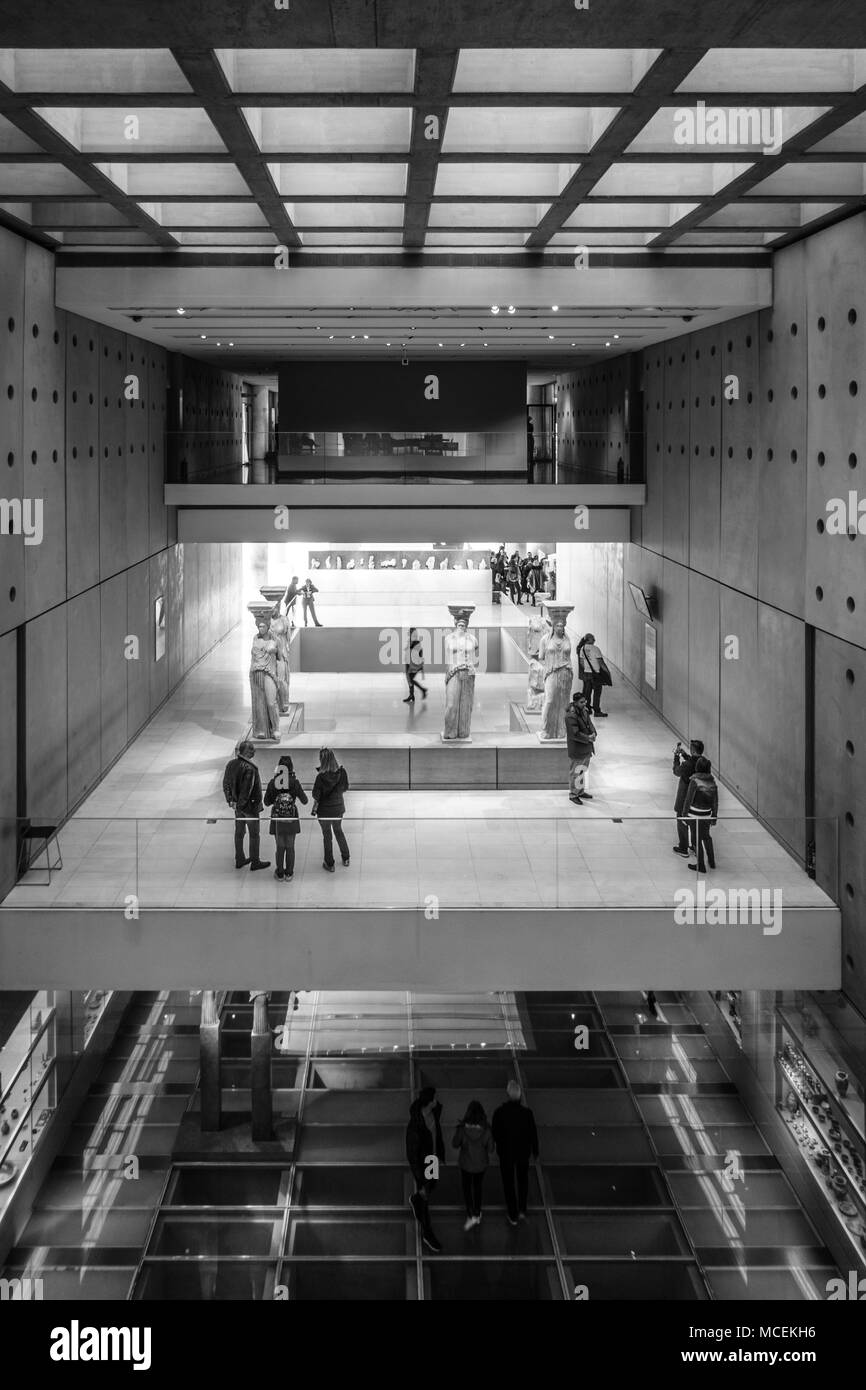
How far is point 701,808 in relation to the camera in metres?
11.7

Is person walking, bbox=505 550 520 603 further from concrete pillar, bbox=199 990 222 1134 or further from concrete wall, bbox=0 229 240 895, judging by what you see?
concrete pillar, bbox=199 990 222 1134

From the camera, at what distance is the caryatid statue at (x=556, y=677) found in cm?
1656

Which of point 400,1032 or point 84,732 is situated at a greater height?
point 84,732

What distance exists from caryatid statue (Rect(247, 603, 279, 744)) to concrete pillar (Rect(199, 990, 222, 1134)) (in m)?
4.34

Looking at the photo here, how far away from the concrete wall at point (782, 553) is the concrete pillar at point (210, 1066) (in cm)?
625

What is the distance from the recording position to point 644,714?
20547mm

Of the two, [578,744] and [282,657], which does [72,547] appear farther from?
[578,744]

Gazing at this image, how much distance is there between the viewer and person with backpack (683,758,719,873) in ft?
38.2

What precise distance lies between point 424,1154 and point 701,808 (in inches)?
158

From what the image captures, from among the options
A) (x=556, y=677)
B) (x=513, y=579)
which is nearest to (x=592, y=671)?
(x=556, y=677)

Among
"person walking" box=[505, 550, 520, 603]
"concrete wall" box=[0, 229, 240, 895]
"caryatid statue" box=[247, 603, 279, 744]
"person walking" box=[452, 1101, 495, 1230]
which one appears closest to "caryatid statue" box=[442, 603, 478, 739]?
"caryatid statue" box=[247, 603, 279, 744]
